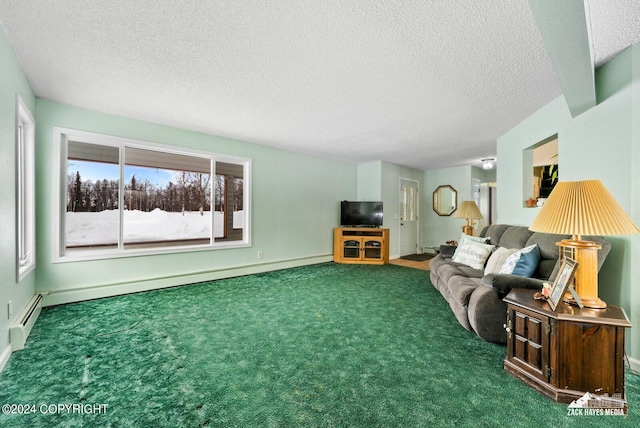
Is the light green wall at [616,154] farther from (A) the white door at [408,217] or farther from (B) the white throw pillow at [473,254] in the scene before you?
(A) the white door at [408,217]

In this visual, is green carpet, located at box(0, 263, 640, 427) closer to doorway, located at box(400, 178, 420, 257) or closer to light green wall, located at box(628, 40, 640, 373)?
light green wall, located at box(628, 40, 640, 373)

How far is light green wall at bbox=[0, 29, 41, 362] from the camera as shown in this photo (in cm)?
197

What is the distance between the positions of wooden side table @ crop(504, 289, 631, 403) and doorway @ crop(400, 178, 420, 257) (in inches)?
211

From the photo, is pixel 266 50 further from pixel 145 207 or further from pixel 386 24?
pixel 145 207

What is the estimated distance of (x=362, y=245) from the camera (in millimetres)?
5984

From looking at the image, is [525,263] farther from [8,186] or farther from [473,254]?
[8,186]

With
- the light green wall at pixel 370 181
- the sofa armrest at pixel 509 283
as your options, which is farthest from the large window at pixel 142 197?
the sofa armrest at pixel 509 283

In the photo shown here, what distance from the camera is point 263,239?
201 inches

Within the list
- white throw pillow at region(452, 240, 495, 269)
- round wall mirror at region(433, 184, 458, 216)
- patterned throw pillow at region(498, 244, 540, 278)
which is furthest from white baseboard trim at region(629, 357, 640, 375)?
round wall mirror at region(433, 184, 458, 216)

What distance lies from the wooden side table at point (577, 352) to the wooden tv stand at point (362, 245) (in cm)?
426

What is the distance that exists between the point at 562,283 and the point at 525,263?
0.74m

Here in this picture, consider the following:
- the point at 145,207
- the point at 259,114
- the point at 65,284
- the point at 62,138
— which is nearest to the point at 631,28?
the point at 259,114

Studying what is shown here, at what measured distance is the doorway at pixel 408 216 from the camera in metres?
7.04

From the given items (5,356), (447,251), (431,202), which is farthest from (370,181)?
(5,356)
